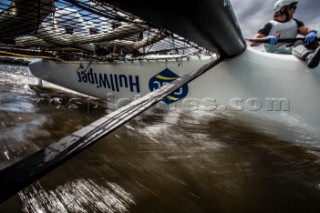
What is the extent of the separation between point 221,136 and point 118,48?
8.80ft

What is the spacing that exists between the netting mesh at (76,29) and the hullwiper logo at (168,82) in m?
0.29

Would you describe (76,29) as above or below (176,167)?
above

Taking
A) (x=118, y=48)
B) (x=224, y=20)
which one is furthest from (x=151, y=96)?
(x=118, y=48)

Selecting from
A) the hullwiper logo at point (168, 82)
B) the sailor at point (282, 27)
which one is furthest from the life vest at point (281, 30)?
the hullwiper logo at point (168, 82)

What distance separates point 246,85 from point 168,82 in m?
0.99

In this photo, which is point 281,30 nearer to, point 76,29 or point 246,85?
point 246,85

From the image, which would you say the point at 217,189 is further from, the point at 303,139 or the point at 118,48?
the point at 118,48

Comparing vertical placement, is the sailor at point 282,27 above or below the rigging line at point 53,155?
above

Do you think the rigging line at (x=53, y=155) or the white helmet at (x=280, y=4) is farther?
the white helmet at (x=280, y=4)

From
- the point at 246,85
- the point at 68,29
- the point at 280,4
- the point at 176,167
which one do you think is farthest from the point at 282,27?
the point at 68,29

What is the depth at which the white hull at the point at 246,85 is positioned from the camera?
1.98m

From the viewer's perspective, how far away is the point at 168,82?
281 cm

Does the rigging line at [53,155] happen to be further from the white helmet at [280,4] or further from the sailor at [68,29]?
the white helmet at [280,4]

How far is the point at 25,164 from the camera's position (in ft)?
2.23
